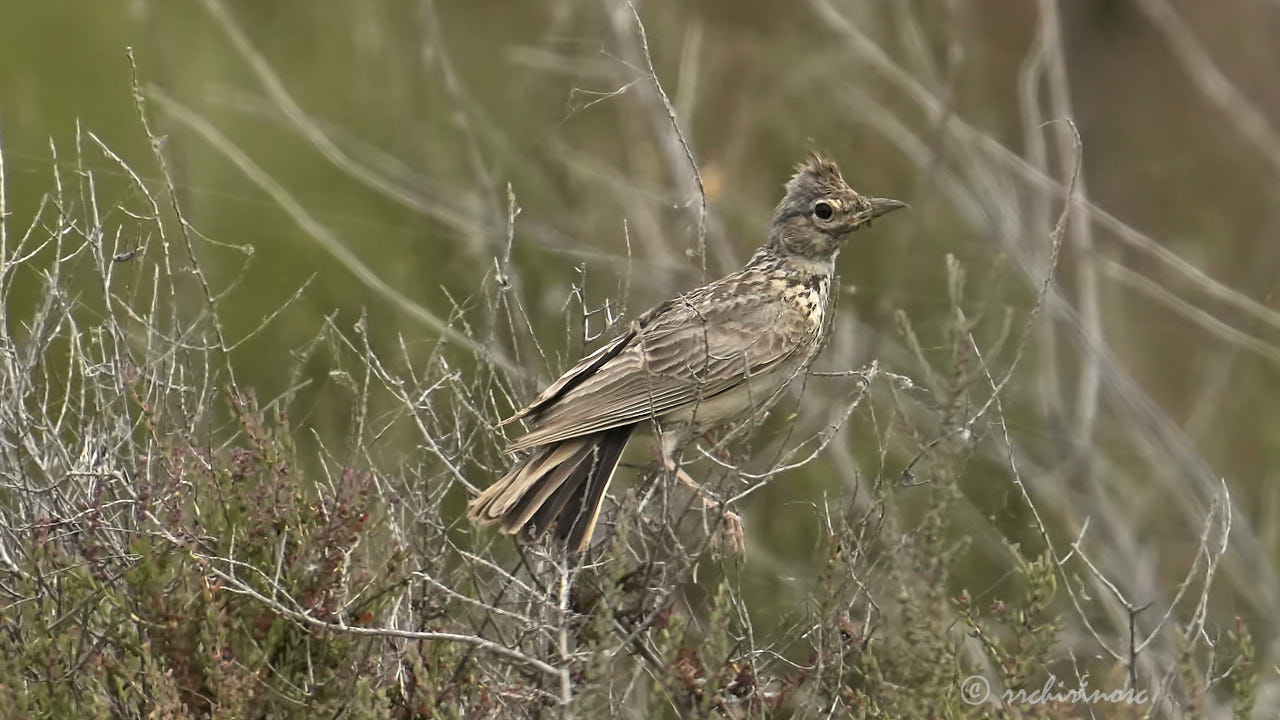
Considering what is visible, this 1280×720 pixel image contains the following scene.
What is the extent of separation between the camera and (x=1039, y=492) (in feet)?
23.5

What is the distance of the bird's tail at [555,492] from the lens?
4441 millimetres

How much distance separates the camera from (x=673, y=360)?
5.38 m

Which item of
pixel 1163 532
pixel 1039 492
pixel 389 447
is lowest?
pixel 1163 532

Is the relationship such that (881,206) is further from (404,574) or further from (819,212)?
(404,574)

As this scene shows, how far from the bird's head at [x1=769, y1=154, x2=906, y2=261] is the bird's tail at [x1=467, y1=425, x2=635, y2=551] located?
47.0 inches

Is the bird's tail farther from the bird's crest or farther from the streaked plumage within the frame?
the bird's crest

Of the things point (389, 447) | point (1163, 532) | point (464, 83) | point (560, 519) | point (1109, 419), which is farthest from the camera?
point (464, 83)

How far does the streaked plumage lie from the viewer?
462cm

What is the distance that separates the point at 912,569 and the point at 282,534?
1.47m

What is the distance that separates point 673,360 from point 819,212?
0.81 metres

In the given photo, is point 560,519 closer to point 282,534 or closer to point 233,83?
point 282,534

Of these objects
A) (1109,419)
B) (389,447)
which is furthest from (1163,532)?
(389,447)

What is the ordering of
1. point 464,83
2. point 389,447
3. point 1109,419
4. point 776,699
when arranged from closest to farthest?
point 776,699, point 389,447, point 1109,419, point 464,83

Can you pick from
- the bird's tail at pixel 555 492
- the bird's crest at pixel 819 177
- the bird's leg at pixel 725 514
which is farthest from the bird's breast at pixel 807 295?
the bird's tail at pixel 555 492
